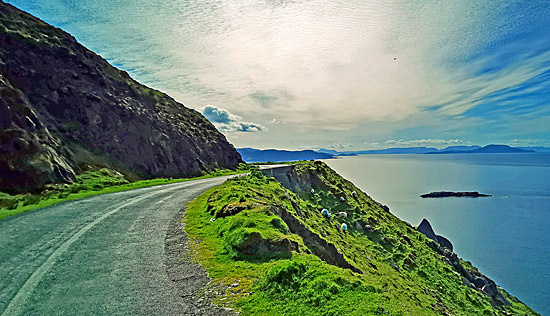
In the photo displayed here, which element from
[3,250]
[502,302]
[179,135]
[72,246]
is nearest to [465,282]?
[502,302]

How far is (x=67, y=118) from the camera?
3459 cm

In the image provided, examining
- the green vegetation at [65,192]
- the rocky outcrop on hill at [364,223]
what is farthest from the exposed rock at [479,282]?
the green vegetation at [65,192]

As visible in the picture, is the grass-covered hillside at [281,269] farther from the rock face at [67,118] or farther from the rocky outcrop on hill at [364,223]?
the rock face at [67,118]

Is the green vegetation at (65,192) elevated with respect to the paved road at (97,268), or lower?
elevated

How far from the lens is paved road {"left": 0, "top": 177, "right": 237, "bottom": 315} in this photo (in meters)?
5.94

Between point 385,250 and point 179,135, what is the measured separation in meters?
39.5

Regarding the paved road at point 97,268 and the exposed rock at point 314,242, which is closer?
the paved road at point 97,268

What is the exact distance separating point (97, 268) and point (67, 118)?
35040 millimetres

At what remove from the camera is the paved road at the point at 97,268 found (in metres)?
5.94

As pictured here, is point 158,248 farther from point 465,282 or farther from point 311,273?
point 465,282

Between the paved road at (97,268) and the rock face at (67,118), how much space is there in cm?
1295

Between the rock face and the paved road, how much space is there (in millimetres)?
12946

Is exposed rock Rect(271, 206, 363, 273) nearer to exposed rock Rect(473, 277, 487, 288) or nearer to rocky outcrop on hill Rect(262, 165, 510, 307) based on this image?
rocky outcrop on hill Rect(262, 165, 510, 307)

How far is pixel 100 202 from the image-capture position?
18.4 m
